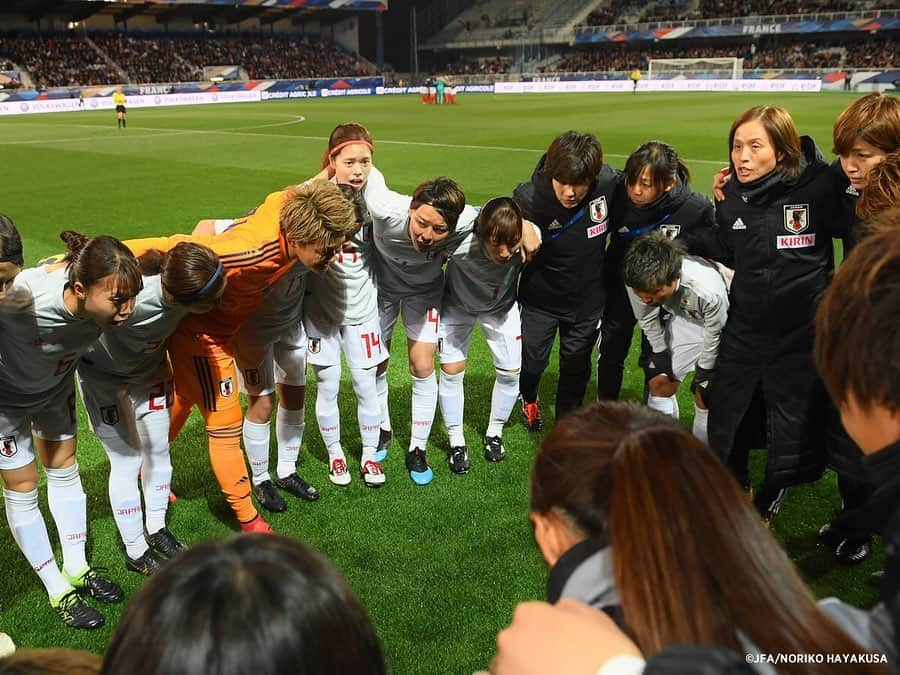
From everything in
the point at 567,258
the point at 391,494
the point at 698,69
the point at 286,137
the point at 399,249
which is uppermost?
the point at 698,69

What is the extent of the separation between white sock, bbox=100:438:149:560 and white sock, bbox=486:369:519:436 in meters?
2.21

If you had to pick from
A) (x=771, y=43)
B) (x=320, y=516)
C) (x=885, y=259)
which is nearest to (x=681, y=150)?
(x=320, y=516)

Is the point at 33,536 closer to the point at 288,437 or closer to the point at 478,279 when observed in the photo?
the point at 288,437

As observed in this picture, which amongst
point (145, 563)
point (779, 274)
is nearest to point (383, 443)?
point (145, 563)

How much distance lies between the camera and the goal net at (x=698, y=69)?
137 ft

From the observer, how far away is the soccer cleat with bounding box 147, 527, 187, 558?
12.2 feet

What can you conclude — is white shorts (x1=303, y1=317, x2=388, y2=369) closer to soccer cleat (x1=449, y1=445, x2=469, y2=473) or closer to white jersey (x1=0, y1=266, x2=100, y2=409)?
soccer cleat (x1=449, y1=445, x2=469, y2=473)

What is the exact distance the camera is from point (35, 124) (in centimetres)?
2708

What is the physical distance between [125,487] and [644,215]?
3218mm

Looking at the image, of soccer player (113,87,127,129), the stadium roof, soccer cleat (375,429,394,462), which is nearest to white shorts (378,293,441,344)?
soccer cleat (375,429,394,462)

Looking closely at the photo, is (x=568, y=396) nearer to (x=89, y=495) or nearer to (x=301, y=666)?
(x=89, y=495)

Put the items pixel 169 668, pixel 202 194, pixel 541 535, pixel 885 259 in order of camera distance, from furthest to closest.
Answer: pixel 202 194
pixel 541 535
pixel 885 259
pixel 169 668

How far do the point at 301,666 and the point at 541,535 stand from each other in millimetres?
630

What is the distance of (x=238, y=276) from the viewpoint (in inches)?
130
